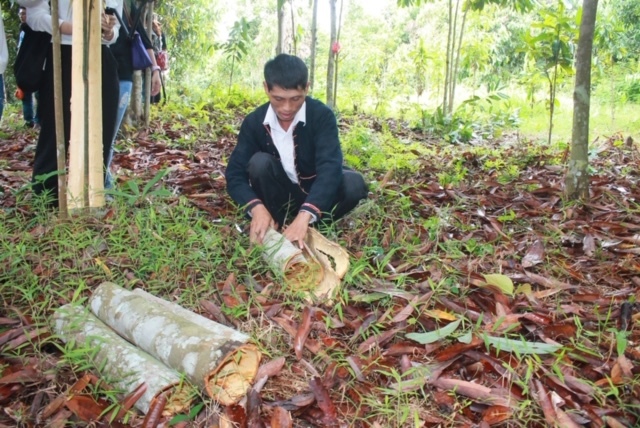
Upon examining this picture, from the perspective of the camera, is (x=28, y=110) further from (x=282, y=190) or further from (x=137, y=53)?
(x=282, y=190)

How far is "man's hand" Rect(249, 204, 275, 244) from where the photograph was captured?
2.62m

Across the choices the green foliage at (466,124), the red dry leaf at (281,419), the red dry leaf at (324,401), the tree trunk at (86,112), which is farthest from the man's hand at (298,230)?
the green foliage at (466,124)

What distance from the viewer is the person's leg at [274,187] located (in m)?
2.87

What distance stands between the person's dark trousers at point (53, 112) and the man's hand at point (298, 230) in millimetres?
1301

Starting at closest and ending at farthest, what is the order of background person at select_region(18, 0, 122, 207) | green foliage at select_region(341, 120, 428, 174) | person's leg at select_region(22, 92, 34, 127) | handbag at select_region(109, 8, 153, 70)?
background person at select_region(18, 0, 122, 207), handbag at select_region(109, 8, 153, 70), green foliage at select_region(341, 120, 428, 174), person's leg at select_region(22, 92, 34, 127)

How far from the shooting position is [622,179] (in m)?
3.97

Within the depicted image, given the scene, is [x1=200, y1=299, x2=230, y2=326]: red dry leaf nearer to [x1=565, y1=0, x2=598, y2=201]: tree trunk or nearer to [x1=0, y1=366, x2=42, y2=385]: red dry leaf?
[x1=0, y1=366, x2=42, y2=385]: red dry leaf

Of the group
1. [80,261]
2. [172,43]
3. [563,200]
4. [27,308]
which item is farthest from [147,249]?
[172,43]

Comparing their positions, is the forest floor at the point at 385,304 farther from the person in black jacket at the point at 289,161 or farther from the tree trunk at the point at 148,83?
the tree trunk at the point at 148,83

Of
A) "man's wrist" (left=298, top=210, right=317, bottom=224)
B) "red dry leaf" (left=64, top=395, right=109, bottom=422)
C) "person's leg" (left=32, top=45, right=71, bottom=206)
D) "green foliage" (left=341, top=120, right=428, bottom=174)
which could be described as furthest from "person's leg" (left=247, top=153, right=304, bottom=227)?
"red dry leaf" (left=64, top=395, right=109, bottom=422)

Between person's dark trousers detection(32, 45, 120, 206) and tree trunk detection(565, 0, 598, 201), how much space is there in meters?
2.75

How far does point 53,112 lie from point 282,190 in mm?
1294

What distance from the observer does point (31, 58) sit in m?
2.76

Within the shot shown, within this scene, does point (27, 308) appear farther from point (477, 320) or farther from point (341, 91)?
point (341, 91)
